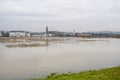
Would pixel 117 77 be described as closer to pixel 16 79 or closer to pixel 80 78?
pixel 80 78

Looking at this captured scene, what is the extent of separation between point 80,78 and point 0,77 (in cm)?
594

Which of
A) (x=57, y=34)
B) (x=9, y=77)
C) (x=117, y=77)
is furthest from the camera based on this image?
(x=57, y=34)

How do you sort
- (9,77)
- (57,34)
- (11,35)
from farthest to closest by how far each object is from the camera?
(57,34)
(11,35)
(9,77)

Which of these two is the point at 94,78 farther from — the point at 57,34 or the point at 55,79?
the point at 57,34

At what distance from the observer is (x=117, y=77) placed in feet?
37.7

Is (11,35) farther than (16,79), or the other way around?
(11,35)

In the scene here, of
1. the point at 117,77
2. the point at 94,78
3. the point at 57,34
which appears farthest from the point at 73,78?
the point at 57,34

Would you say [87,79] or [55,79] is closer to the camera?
[87,79]

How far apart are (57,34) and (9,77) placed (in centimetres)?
17553

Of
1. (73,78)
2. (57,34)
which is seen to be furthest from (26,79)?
(57,34)

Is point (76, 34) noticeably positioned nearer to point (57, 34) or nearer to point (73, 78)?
point (57, 34)

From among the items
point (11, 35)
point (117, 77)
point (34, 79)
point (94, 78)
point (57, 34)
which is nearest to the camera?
point (117, 77)

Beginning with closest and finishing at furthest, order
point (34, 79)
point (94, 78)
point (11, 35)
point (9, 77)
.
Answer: point (94, 78) < point (34, 79) < point (9, 77) < point (11, 35)

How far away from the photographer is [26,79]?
1482 cm
